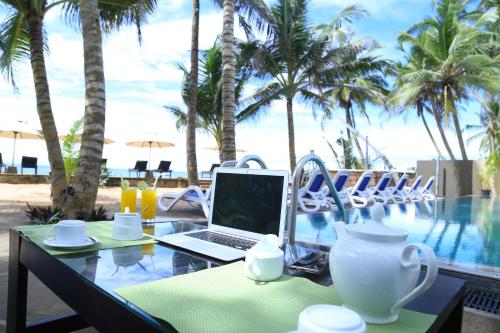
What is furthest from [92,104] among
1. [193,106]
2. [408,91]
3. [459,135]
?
[459,135]

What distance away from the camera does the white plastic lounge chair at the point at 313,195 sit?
26.1ft

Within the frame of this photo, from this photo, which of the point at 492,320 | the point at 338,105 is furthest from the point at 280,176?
the point at 338,105

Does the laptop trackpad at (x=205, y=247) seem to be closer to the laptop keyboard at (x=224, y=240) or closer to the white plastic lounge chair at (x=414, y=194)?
the laptop keyboard at (x=224, y=240)

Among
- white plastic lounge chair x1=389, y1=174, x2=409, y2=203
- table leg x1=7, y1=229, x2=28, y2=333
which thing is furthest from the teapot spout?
white plastic lounge chair x1=389, y1=174, x2=409, y2=203

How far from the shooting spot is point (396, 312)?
78 cm

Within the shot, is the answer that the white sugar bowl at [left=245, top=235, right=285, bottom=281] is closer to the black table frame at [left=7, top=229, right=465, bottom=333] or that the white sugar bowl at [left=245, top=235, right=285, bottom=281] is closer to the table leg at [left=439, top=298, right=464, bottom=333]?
the black table frame at [left=7, top=229, right=465, bottom=333]

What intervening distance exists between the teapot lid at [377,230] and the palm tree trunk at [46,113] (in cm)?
502

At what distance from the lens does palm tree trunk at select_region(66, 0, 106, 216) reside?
4125mm

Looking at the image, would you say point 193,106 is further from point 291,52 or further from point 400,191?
point 400,191

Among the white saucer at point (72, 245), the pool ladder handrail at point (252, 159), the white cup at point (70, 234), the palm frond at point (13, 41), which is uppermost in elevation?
the palm frond at point (13, 41)

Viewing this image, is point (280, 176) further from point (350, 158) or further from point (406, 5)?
point (406, 5)

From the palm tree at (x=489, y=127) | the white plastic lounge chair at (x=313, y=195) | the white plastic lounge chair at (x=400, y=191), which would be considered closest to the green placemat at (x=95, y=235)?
the white plastic lounge chair at (x=313, y=195)

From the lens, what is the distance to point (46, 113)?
5539mm

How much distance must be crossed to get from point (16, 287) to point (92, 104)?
292 centimetres
